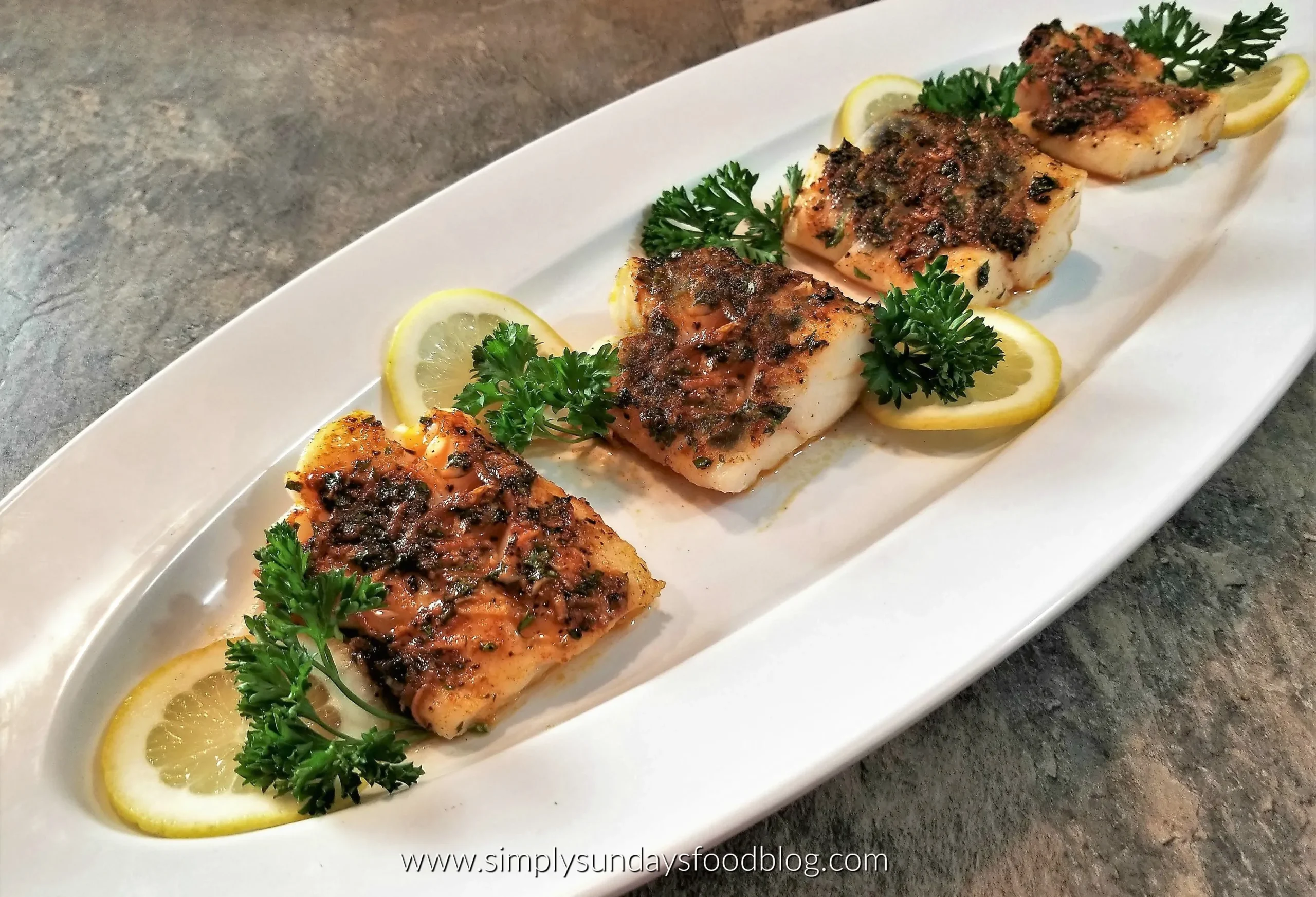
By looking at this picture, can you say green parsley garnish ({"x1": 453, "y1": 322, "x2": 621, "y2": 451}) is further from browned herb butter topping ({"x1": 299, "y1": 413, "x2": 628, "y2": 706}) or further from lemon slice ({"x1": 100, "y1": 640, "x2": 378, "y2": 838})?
lemon slice ({"x1": 100, "y1": 640, "x2": 378, "y2": 838})

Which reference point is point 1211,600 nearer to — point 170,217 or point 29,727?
point 29,727

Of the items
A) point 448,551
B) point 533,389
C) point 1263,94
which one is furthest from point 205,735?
point 1263,94

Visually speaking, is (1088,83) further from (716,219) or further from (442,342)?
(442,342)

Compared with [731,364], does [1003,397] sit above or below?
below

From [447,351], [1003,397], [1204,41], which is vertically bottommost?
[1003,397]

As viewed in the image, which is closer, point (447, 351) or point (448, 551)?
point (448, 551)

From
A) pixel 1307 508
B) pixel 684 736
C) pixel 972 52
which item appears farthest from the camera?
pixel 972 52

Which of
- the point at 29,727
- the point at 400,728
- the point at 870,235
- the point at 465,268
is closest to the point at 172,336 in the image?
the point at 465,268
